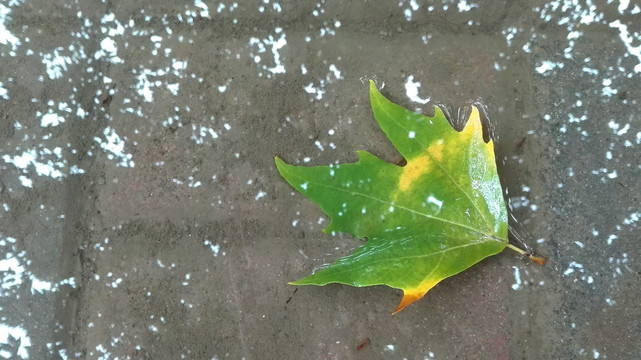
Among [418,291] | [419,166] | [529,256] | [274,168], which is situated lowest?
[529,256]

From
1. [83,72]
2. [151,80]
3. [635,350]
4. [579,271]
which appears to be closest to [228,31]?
[151,80]

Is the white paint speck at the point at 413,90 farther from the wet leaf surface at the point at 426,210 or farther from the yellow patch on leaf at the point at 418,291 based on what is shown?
the yellow patch on leaf at the point at 418,291

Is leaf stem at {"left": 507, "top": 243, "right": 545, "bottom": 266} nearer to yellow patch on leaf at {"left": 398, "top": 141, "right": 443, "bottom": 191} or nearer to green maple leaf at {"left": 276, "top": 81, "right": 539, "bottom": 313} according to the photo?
green maple leaf at {"left": 276, "top": 81, "right": 539, "bottom": 313}

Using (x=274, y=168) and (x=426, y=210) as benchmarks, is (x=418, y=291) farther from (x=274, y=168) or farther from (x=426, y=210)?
(x=274, y=168)

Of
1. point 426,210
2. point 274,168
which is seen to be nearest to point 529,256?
point 426,210

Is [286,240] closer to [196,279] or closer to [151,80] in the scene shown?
[196,279]

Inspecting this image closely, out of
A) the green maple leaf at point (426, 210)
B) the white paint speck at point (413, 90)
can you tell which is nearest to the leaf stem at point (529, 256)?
the green maple leaf at point (426, 210)

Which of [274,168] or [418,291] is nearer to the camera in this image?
[418,291]

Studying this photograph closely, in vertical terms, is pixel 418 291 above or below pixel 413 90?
below
